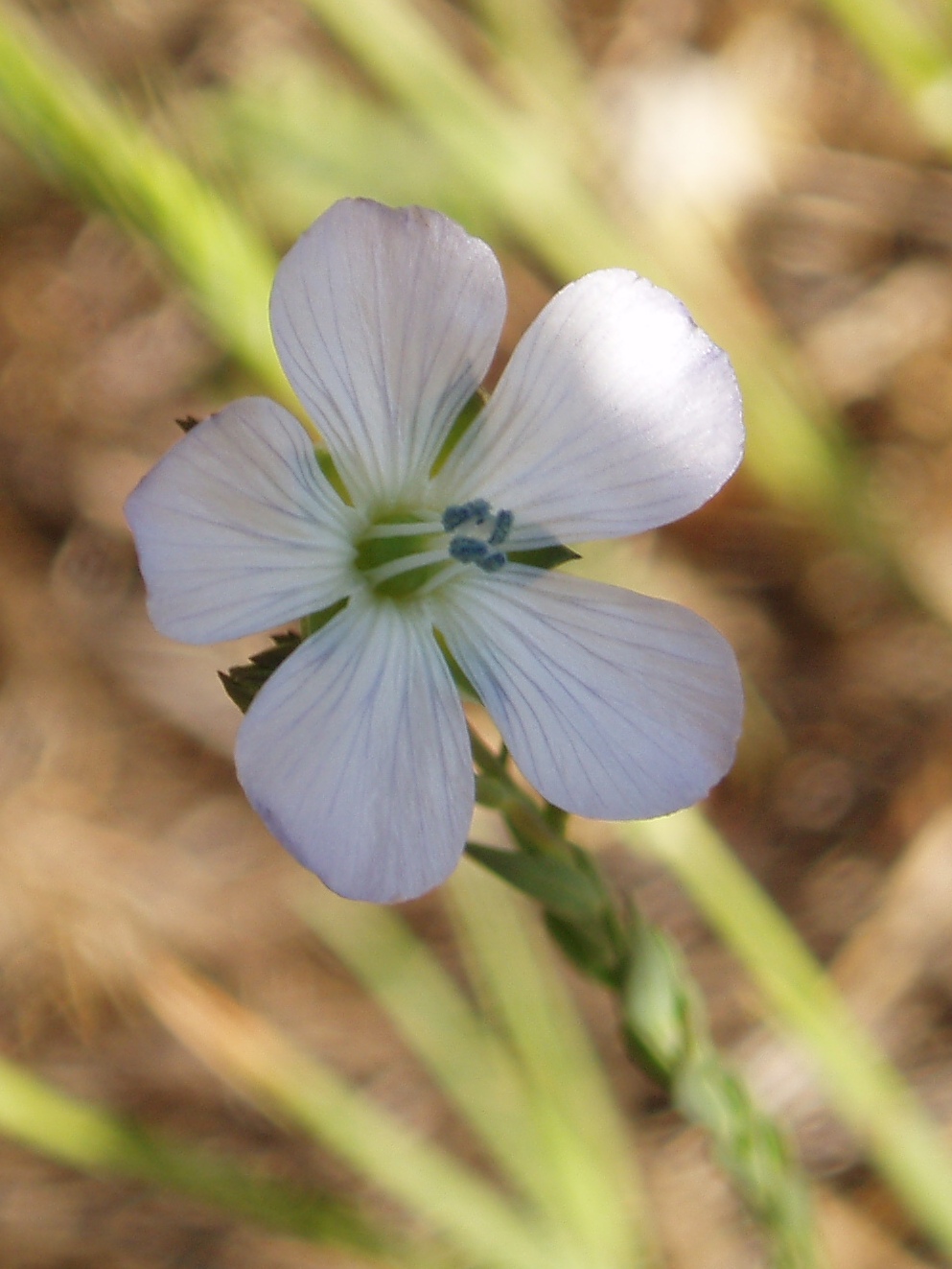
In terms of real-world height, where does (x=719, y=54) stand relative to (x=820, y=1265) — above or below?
above

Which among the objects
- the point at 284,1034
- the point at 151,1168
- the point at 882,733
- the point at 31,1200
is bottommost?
the point at 31,1200

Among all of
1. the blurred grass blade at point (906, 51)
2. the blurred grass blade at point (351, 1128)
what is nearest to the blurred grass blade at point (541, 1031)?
the blurred grass blade at point (351, 1128)

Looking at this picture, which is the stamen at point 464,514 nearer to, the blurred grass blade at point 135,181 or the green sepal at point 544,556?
the green sepal at point 544,556

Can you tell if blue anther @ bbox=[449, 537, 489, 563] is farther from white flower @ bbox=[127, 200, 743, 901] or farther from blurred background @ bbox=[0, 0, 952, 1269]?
blurred background @ bbox=[0, 0, 952, 1269]

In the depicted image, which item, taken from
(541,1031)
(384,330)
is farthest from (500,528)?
(541,1031)

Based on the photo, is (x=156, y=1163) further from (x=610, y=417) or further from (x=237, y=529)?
(x=610, y=417)

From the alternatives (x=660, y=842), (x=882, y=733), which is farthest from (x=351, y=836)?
(x=882, y=733)

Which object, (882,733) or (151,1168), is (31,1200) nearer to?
(151,1168)
